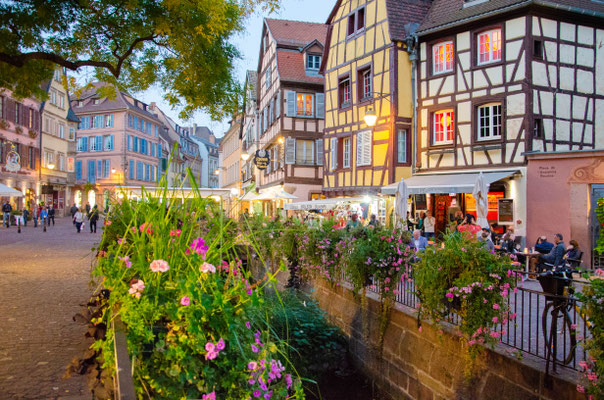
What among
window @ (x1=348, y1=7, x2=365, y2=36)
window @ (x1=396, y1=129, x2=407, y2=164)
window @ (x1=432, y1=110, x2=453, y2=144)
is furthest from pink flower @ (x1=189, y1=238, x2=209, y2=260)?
window @ (x1=348, y1=7, x2=365, y2=36)

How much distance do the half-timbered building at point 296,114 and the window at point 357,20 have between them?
20.2ft

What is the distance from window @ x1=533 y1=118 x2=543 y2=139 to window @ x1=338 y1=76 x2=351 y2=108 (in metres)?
8.44

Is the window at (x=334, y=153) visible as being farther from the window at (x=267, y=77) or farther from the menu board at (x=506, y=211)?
the window at (x=267, y=77)

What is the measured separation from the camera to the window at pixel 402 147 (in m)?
20.7

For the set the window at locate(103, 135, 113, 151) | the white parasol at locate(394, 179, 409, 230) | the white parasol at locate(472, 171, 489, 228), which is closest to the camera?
the white parasol at locate(472, 171, 489, 228)

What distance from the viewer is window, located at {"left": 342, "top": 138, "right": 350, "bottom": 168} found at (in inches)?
921

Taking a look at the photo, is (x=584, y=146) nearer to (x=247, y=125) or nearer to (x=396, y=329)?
(x=396, y=329)

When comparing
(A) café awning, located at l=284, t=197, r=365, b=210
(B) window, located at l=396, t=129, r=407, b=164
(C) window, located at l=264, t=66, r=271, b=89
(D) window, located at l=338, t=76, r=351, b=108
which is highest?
(C) window, located at l=264, t=66, r=271, b=89

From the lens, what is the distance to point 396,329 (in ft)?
24.6

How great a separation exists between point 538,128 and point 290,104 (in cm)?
1485

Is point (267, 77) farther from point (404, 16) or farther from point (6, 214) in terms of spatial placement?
point (6, 214)

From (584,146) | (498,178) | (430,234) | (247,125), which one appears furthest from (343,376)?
(247,125)

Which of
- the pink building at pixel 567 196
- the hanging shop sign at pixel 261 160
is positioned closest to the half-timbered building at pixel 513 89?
the pink building at pixel 567 196

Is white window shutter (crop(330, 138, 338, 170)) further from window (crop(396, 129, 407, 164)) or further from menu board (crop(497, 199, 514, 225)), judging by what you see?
menu board (crop(497, 199, 514, 225))
